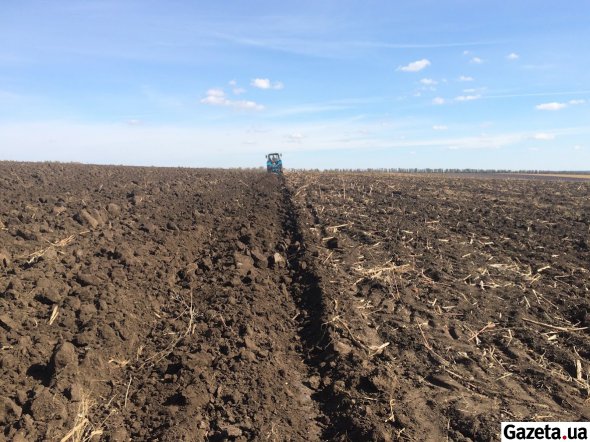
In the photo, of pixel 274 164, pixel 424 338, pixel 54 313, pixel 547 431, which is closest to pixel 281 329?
pixel 424 338

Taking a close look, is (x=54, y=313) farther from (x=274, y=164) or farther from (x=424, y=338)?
(x=274, y=164)

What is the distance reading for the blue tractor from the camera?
32.3 m

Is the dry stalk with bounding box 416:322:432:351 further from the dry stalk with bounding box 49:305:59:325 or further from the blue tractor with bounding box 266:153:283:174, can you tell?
the blue tractor with bounding box 266:153:283:174

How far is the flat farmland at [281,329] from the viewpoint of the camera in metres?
4.16

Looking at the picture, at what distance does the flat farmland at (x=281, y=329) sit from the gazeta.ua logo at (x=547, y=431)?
98 millimetres

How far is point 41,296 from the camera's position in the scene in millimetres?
5945

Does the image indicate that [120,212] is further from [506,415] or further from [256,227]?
[506,415]

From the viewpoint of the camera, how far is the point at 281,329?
6070mm

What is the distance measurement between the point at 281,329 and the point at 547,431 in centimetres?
Result: 328

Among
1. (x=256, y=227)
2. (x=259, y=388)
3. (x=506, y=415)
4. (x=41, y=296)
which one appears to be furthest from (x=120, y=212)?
(x=506, y=415)

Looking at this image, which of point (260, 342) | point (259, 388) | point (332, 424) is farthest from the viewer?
point (260, 342)

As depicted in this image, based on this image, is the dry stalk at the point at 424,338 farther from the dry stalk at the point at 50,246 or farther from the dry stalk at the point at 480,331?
the dry stalk at the point at 50,246

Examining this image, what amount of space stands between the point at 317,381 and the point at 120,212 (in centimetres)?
904

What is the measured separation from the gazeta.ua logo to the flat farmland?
0.10 meters
